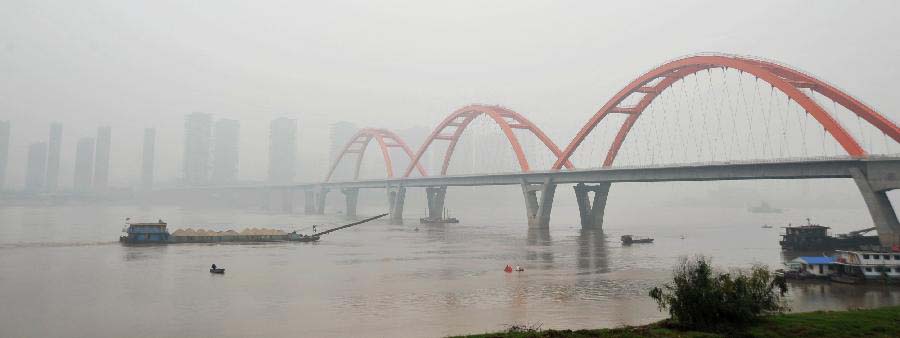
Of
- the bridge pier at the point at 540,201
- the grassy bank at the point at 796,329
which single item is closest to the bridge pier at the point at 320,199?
the bridge pier at the point at 540,201

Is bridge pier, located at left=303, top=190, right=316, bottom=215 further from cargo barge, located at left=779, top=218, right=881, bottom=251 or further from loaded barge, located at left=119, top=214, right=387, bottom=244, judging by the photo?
cargo barge, located at left=779, top=218, right=881, bottom=251

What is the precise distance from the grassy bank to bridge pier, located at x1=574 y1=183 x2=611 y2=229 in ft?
198

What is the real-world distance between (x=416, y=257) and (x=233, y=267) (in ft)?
44.6

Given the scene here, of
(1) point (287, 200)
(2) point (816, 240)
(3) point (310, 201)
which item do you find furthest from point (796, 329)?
(1) point (287, 200)

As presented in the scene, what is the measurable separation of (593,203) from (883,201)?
140 feet

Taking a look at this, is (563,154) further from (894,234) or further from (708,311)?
(708,311)

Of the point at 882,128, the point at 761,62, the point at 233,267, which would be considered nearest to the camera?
the point at 233,267

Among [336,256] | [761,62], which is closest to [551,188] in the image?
[761,62]

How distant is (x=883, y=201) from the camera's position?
39.0m

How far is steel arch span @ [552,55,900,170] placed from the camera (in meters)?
42.6

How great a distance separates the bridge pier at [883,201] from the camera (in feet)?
126

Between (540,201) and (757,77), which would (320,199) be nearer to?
(540,201)

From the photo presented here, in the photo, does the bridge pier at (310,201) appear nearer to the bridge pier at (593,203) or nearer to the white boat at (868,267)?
the bridge pier at (593,203)

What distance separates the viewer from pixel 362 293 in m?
27.2
